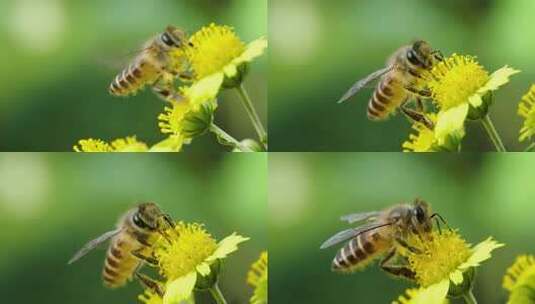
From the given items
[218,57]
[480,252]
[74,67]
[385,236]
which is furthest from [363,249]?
[74,67]

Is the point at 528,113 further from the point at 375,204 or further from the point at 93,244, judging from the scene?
the point at 93,244

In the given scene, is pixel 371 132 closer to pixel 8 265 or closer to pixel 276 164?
pixel 276 164

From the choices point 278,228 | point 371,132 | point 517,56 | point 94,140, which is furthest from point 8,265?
point 517,56

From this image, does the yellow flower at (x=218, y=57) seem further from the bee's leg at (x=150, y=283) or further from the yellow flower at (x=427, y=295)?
the yellow flower at (x=427, y=295)

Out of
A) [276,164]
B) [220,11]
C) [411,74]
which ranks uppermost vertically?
[220,11]

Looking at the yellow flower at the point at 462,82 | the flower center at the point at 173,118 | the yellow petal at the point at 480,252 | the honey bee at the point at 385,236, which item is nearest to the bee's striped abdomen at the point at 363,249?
the honey bee at the point at 385,236

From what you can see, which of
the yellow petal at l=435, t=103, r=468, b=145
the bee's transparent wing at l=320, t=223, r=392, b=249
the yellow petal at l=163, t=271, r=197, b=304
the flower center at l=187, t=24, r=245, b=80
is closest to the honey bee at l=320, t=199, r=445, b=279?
the bee's transparent wing at l=320, t=223, r=392, b=249

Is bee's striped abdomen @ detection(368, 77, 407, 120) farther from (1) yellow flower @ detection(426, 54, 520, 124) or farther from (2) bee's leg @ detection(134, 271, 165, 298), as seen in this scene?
(2) bee's leg @ detection(134, 271, 165, 298)
